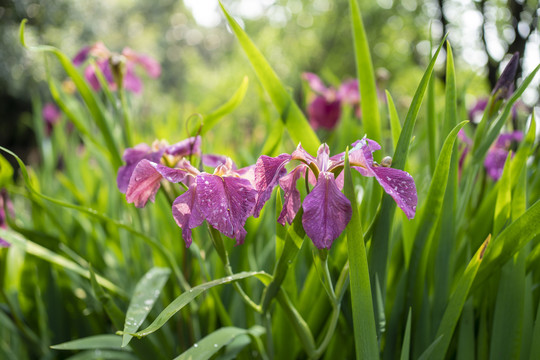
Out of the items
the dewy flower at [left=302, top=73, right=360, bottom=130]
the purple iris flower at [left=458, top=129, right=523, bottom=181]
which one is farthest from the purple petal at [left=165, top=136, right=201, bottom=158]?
the dewy flower at [left=302, top=73, right=360, bottom=130]

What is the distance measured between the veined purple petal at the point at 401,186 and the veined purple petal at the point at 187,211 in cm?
20

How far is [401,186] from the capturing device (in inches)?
17.9

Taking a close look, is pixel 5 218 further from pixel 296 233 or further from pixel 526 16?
pixel 526 16

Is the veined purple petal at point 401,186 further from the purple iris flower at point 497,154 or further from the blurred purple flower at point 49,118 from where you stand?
the blurred purple flower at point 49,118

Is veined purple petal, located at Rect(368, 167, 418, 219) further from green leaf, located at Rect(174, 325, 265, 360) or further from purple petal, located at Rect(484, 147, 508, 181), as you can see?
purple petal, located at Rect(484, 147, 508, 181)

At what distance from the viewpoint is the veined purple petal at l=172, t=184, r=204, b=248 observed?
1.58 feet

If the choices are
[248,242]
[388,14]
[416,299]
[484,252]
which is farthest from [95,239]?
[388,14]

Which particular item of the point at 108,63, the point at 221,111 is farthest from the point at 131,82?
the point at 221,111

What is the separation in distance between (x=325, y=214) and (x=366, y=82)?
1.02 feet

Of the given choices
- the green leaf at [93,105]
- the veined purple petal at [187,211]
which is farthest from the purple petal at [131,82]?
the veined purple petal at [187,211]

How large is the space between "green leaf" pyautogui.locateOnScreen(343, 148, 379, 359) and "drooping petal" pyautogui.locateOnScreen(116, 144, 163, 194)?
0.36 meters

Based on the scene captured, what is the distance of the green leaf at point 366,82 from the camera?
65 cm

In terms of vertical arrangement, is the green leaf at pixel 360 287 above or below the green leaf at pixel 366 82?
below

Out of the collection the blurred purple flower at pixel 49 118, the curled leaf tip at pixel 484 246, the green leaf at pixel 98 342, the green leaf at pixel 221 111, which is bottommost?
the green leaf at pixel 98 342
